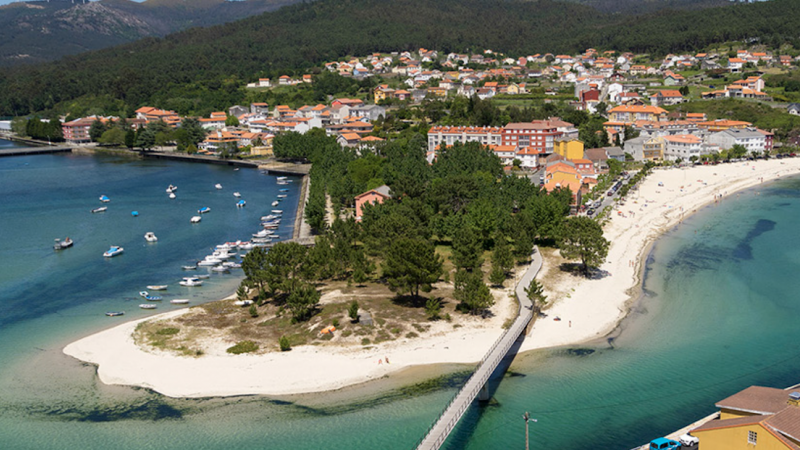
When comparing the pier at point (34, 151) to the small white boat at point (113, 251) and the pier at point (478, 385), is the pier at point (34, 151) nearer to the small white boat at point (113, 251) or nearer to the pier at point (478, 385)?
the small white boat at point (113, 251)

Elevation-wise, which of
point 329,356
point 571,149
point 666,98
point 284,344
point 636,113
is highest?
point 666,98

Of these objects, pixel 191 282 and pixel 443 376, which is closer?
pixel 443 376

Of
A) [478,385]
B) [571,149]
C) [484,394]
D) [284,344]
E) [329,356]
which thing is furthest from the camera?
[571,149]

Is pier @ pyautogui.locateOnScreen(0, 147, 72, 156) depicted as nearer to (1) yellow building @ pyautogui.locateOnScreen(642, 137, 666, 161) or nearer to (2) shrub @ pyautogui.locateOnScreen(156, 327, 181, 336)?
(2) shrub @ pyautogui.locateOnScreen(156, 327, 181, 336)

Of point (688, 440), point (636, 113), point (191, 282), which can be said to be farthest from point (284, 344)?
point (636, 113)

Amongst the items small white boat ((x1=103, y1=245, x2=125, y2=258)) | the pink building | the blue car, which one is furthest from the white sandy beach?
the pink building

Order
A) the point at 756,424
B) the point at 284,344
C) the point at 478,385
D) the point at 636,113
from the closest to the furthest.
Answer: the point at 756,424, the point at 478,385, the point at 284,344, the point at 636,113

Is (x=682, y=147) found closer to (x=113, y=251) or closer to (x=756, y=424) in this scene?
(x=113, y=251)
